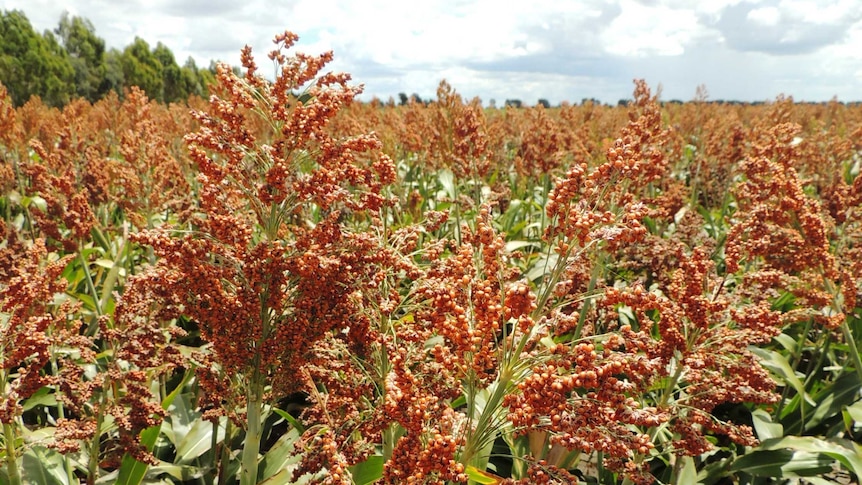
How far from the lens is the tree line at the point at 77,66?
128 feet

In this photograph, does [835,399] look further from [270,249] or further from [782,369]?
[270,249]

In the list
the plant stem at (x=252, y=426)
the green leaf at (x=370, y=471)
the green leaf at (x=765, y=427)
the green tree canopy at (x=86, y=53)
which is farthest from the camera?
the green tree canopy at (x=86, y=53)

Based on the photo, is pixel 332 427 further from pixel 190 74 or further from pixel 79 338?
pixel 190 74

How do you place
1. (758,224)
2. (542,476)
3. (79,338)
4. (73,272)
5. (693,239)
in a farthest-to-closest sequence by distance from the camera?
(73,272) → (693,239) → (758,224) → (79,338) → (542,476)

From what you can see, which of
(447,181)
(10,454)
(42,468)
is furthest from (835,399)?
(447,181)

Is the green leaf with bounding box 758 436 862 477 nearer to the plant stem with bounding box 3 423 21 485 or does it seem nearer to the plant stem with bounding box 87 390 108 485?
the plant stem with bounding box 87 390 108 485

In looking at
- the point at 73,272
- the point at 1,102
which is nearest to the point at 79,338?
the point at 73,272

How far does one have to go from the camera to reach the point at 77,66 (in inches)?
2093

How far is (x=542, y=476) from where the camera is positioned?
1.48 metres

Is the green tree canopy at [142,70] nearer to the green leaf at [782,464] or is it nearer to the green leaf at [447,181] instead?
the green leaf at [447,181]

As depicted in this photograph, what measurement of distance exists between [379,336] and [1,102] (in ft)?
21.6

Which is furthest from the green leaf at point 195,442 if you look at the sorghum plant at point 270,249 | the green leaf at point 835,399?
the green leaf at point 835,399

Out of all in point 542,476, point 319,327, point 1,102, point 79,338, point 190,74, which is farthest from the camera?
point 190,74

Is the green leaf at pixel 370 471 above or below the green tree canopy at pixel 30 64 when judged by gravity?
below
